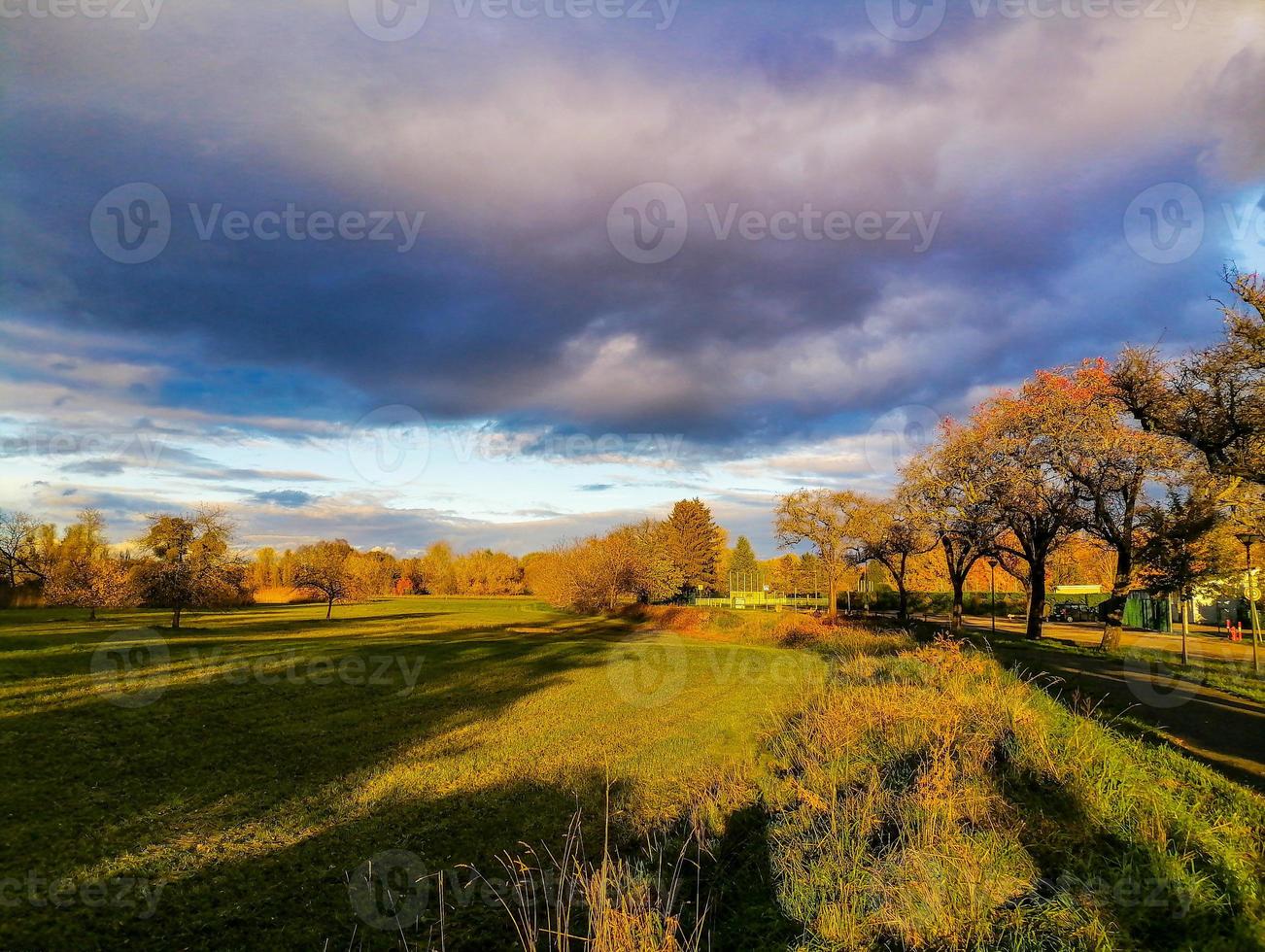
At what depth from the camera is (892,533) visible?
36.4 metres

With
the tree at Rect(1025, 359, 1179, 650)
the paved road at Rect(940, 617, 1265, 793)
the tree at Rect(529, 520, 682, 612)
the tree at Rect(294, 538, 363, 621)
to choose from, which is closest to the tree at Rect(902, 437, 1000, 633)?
the tree at Rect(1025, 359, 1179, 650)

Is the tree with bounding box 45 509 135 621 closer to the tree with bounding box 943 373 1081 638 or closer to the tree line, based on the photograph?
the tree line

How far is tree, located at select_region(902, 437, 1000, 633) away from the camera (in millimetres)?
26719

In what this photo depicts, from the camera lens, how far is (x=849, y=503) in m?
42.6

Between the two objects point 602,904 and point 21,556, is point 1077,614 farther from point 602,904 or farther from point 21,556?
point 21,556

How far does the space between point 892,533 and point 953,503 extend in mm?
9428

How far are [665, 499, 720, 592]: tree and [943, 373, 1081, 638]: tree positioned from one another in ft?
167

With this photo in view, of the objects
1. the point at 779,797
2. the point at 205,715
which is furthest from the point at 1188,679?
the point at 205,715

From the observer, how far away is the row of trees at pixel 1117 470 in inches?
632

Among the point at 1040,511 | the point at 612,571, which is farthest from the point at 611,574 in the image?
the point at 1040,511

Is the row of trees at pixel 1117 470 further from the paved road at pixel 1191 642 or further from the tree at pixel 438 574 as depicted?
the tree at pixel 438 574

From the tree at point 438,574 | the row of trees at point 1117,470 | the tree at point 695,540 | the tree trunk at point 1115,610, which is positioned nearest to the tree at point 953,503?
the row of trees at point 1117,470

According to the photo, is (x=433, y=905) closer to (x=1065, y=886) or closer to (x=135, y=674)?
(x=1065, y=886)

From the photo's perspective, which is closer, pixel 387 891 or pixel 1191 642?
pixel 387 891
